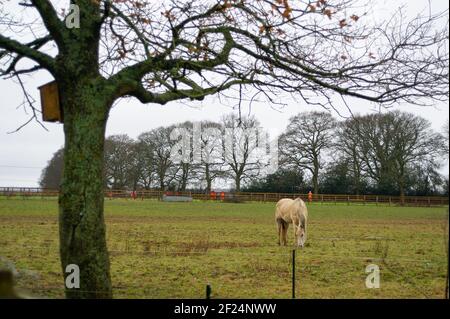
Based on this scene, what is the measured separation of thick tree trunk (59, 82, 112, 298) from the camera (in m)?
5.29

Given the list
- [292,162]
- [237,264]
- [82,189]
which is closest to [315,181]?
[292,162]

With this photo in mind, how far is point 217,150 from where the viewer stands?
185ft

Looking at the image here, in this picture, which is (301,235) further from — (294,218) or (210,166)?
(210,166)

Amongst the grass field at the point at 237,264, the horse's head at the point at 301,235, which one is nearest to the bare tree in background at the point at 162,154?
the grass field at the point at 237,264

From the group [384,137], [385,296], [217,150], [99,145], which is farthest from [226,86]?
[217,150]

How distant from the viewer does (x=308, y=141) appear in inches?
2168

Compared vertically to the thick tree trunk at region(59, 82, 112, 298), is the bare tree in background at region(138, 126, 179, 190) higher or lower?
higher

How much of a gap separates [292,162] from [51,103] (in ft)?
164

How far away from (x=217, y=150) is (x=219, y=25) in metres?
50.5

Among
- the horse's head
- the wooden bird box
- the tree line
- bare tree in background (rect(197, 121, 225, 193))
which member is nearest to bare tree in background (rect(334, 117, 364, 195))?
the tree line

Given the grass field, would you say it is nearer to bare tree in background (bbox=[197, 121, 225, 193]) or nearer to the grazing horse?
the grazing horse

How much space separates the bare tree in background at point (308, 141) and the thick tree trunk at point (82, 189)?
160 feet

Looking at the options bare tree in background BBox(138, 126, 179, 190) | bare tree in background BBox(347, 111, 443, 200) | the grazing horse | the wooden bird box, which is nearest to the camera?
the wooden bird box
